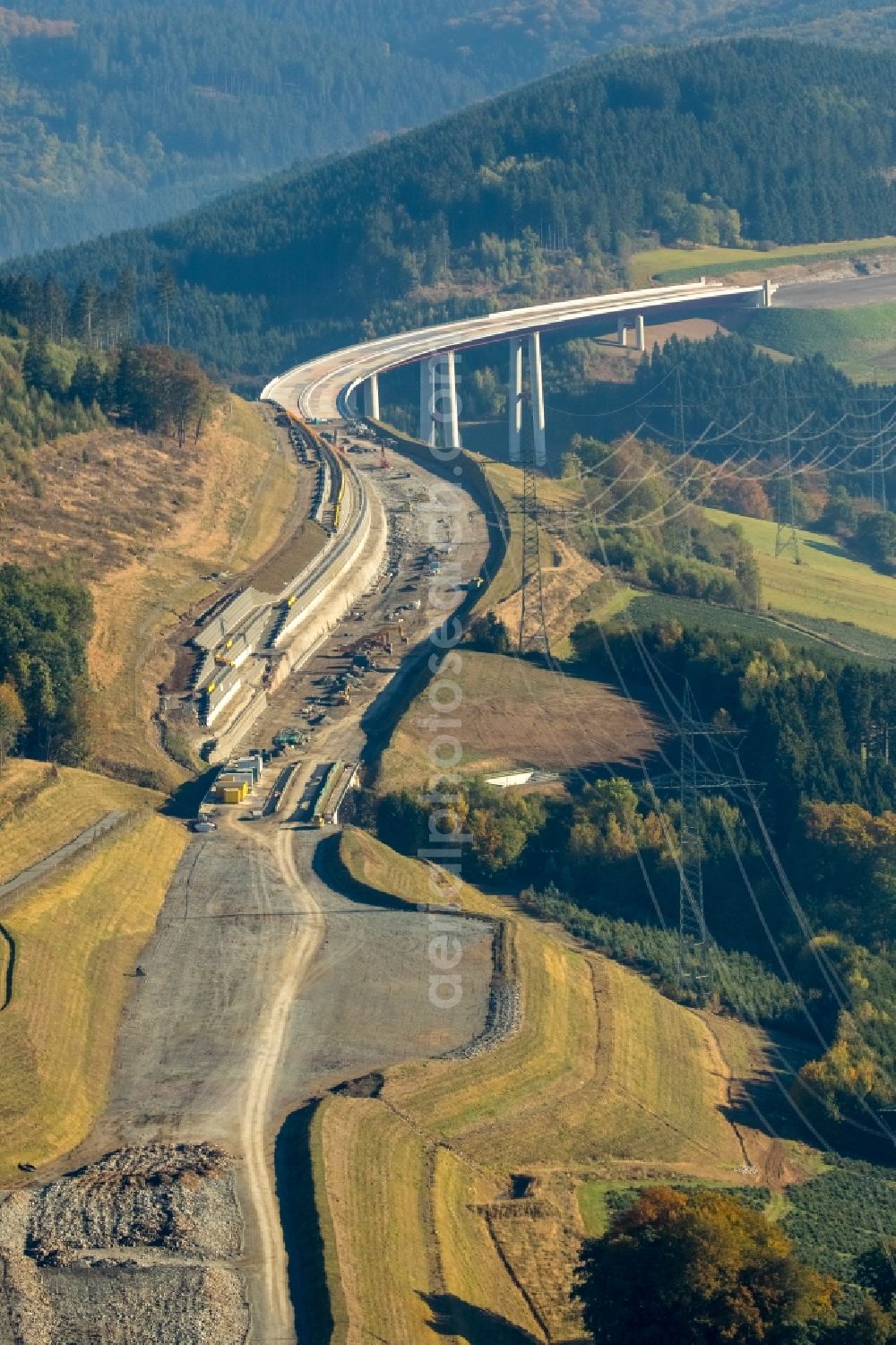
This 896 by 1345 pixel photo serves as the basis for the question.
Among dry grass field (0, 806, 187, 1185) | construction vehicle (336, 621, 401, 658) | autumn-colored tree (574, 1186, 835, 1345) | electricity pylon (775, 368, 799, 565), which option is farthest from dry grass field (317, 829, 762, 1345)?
electricity pylon (775, 368, 799, 565)

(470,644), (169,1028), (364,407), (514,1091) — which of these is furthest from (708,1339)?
(364,407)

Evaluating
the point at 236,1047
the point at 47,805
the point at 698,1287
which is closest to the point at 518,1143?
the point at 236,1047

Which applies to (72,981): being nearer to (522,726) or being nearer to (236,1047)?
(236,1047)

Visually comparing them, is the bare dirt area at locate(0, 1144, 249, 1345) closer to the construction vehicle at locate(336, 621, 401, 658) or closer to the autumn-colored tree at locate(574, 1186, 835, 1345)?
the autumn-colored tree at locate(574, 1186, 835, 1345)

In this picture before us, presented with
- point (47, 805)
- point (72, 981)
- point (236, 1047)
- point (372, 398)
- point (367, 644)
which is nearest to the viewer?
point (236, 1047)

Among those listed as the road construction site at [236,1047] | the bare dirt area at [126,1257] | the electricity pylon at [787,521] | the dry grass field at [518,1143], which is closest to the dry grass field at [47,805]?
the road construction site at [236,1047]

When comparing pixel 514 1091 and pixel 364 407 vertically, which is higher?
pixel 364 407

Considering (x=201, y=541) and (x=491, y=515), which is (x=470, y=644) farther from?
(x=491, y=515)
